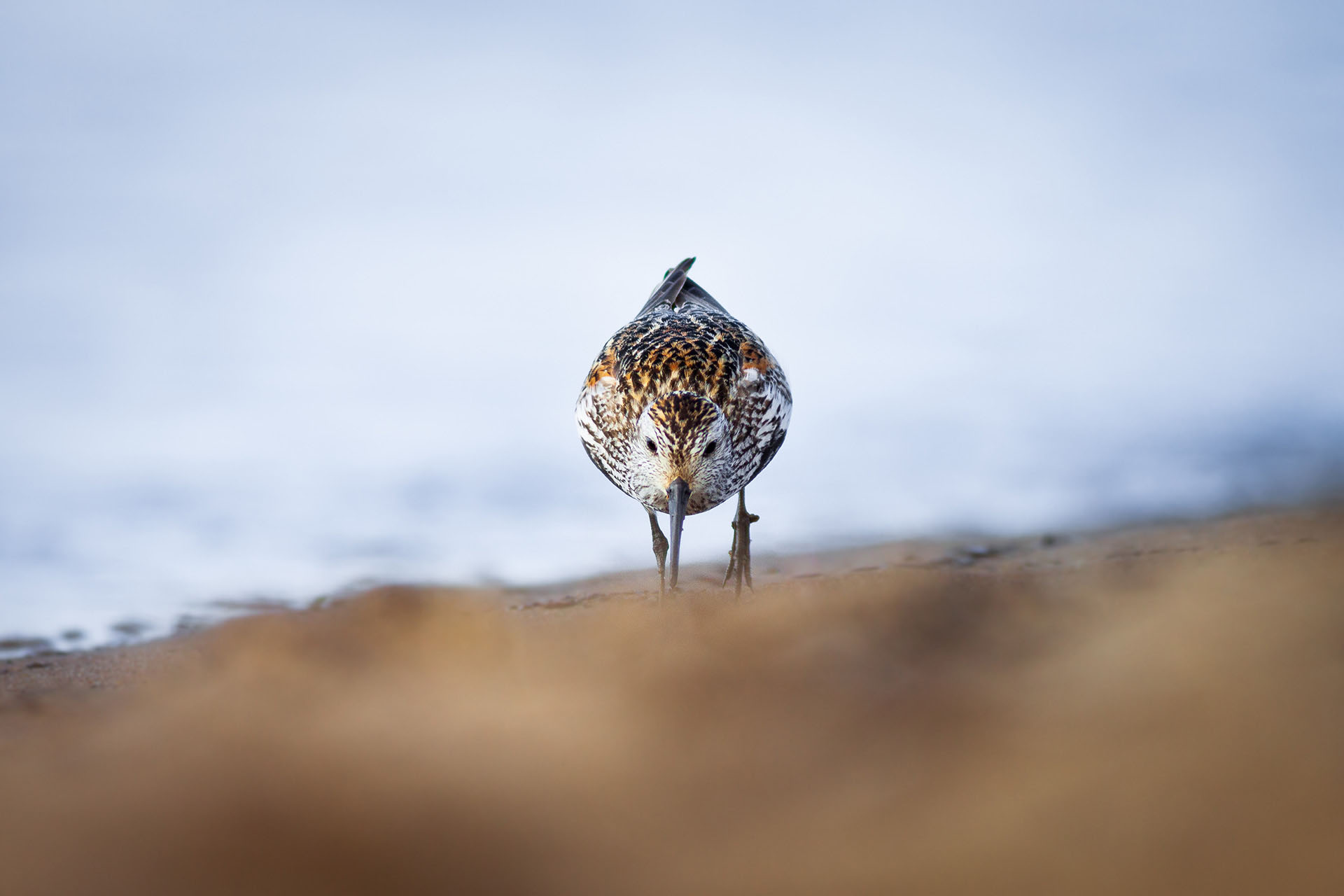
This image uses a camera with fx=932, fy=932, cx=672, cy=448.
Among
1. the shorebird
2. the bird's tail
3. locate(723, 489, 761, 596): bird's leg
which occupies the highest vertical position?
the bird's tail

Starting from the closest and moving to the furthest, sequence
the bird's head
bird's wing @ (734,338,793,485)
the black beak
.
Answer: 1. the black beak
2. the bird's head
3. bird's wing @ (734,338,793,485)

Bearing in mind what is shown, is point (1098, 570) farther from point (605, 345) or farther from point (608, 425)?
point (605, 345)

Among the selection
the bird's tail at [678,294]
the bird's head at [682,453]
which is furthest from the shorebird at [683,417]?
the bird's tail at [678,294]

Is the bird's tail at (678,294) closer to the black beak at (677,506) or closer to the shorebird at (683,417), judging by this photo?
the shorebird at (683,417)

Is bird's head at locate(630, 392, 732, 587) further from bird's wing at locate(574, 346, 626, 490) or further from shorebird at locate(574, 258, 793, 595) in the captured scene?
bird's wing at locate(574, 346, 626, 490)

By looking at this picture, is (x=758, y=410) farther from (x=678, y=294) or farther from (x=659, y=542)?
(x=678, y=294)

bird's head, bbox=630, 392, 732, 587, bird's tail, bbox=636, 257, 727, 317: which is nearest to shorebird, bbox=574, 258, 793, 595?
bird's head, bbox=630, 392, 732, 587

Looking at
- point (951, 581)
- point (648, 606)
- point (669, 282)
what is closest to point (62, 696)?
point (648, 606)
